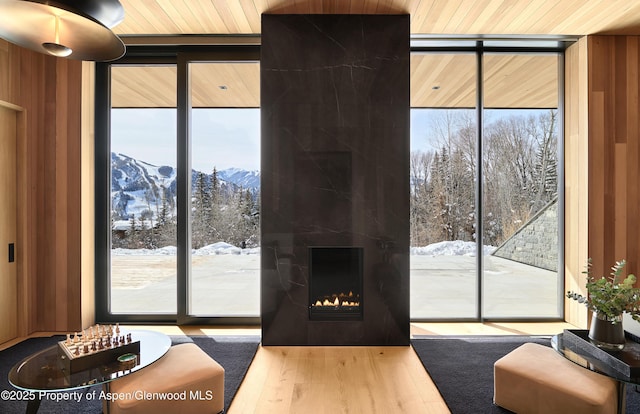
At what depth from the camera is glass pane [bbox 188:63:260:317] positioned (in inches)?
150

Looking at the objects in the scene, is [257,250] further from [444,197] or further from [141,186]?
[444,197]

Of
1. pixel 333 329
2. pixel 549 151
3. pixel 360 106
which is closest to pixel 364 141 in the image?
pixel 360 106

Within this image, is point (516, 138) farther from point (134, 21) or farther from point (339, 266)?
point (134, 21)

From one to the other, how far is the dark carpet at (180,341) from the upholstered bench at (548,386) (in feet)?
5.73

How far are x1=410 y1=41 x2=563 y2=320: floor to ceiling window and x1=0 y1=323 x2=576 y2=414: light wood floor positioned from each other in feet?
3.71

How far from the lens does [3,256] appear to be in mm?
3275

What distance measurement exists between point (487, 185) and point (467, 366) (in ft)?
6.25

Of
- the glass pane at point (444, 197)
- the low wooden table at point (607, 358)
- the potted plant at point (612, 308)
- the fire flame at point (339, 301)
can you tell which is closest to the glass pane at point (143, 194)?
the fire flame at point (339, 301)

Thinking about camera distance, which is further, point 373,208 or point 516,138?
point 516,138

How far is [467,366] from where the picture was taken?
2.80 meters

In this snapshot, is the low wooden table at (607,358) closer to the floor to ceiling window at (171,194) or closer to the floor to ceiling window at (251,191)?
the floor to ceiling window at (251,191)

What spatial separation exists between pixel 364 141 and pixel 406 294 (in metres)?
1.43

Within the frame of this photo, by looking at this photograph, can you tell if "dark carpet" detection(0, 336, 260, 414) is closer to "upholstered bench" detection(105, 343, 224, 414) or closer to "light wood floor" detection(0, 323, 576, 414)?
"light wood floor" detection(0, 323, 576, 414)

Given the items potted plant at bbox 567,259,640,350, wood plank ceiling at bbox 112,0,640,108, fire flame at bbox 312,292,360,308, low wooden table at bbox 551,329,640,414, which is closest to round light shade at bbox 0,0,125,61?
wood plank ceiling at bbox 112,0,640,108
